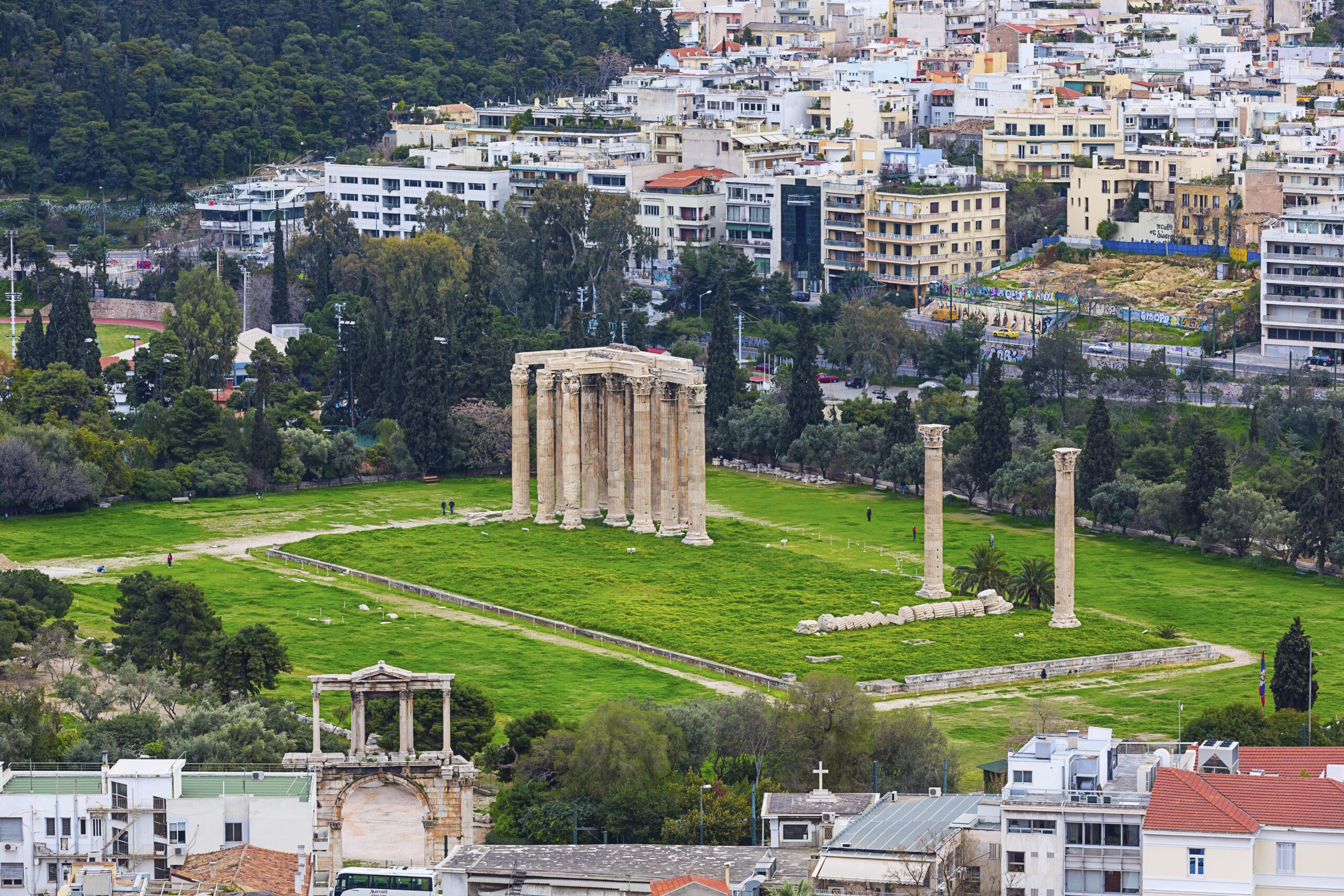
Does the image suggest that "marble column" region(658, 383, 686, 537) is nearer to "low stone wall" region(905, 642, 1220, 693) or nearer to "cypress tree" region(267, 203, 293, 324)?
"low stone wall" region(905, 642, 1220, 693)

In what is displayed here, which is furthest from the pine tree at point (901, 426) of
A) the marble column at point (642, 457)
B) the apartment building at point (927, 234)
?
the apartment building at point (927, 234)

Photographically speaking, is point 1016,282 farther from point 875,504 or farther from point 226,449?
point 226,449

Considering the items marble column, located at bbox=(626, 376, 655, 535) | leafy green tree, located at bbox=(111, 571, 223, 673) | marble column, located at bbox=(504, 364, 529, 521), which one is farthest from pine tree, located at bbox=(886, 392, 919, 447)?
leafy green tree, located at bbox=(111, 571, 223, 673)

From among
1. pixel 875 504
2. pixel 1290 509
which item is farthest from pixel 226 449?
pixel 1290 509

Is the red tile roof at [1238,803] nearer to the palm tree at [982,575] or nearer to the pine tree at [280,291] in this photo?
the palm tree at [982,575]

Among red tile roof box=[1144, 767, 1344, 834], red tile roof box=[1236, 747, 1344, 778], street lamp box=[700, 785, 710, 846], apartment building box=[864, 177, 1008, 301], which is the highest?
apartment building box=[864, 177, 1008, 301]

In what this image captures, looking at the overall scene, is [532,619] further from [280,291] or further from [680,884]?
[280,291]
